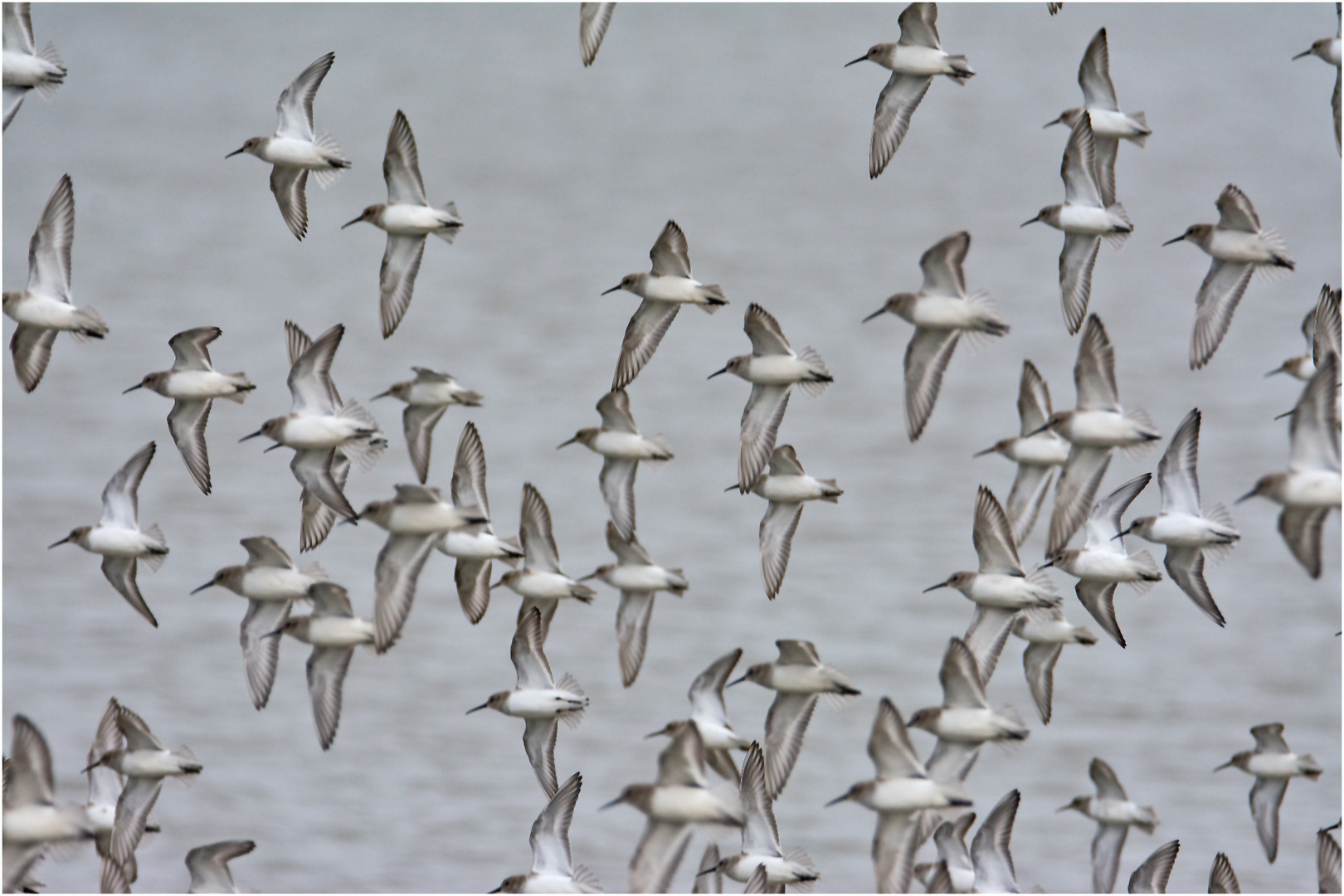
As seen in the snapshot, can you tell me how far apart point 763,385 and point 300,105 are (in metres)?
1.38

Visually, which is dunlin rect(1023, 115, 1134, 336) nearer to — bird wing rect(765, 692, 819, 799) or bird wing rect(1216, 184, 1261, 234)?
bird wing rect(1216, 184, 1261, 234)

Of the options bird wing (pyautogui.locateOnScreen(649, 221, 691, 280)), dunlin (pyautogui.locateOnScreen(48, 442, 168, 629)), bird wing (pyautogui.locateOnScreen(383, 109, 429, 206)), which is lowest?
dunlin (pyautogui.locateOnScreen(48, 442, 168, 629))

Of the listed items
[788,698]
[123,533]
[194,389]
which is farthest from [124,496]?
[788,698]

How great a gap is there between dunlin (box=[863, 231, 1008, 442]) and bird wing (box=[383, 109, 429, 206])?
4.05 feet

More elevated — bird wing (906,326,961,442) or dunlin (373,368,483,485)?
bird wing (906,326,961,442)

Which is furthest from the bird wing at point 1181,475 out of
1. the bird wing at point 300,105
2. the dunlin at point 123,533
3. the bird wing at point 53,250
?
the bird wing at point 53,250

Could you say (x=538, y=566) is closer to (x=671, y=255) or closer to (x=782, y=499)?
(x=782, y=499)

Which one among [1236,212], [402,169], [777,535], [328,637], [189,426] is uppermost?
[1236,212]

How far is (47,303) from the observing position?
3959 millimetres

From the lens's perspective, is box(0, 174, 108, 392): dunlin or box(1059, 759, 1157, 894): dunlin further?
box(1059, 759, 1157, 894): dunlin

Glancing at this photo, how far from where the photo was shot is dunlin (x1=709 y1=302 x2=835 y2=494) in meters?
4.18

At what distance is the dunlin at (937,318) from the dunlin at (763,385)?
30 centimetres

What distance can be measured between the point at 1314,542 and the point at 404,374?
8.07 m

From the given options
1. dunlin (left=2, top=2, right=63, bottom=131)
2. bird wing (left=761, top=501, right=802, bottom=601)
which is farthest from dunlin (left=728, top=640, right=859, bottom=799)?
dunlin (left=2, top=2, right=63, bottom=131)
